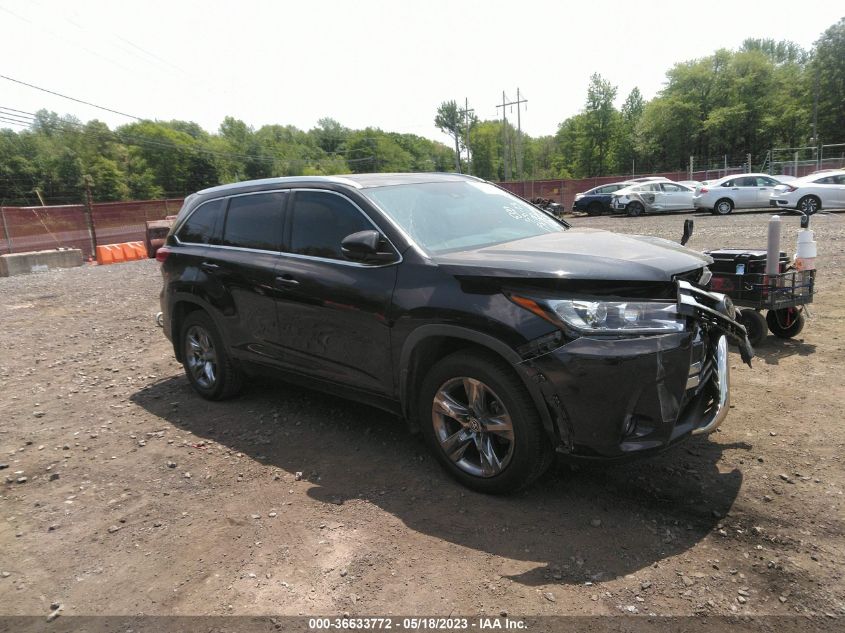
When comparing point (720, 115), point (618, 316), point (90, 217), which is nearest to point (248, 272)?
point (618, 316)

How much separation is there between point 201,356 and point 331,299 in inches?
81.9

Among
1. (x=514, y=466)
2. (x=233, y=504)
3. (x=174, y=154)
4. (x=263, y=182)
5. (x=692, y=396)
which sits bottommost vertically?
(x=233, y=504)

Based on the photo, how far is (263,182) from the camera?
476 cm

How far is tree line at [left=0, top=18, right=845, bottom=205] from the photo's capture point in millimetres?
58719

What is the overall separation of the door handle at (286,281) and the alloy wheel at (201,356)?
4.01 ft

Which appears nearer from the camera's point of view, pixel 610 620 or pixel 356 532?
pixel 610 620

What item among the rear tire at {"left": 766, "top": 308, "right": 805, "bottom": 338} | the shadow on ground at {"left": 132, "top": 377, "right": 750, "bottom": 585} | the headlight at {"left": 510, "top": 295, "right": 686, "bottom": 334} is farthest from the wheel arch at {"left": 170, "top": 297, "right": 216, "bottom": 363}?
the rear tire at {"left": 766, "top": 308, "right": 805, "bottom": 338}

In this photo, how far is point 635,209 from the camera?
26000mm

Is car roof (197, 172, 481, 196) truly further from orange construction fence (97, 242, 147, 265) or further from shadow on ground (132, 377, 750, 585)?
orange construction fence (97, 242, 147, 265)

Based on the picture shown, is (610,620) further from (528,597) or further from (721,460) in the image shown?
(721,460)

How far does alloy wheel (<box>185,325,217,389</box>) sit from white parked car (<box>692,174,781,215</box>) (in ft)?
76.2

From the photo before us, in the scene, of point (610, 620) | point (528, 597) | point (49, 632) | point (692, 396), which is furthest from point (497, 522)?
point (49, 632)

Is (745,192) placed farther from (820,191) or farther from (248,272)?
(248,272)

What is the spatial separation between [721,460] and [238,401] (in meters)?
3.90
